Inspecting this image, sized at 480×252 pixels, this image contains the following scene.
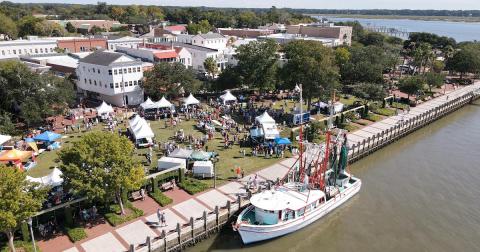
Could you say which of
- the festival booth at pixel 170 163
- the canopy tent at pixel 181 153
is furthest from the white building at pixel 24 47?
the festival booth at pixel 170 163

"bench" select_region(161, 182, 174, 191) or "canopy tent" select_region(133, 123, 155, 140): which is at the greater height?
"canopy tent" select_region(133, 123, 155, 140)

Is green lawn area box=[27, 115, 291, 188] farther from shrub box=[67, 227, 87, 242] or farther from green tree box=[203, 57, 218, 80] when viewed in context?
green tree box=[203, 57, 218, 80]

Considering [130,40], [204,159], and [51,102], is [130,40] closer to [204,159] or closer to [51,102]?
[51,102]

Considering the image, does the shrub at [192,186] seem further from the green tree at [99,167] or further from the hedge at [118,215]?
the green tree at [99,167]

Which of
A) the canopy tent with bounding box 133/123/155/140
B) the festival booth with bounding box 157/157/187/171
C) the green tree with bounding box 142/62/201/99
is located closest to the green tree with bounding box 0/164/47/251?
the festival booth with bounding box 157/157/187/171

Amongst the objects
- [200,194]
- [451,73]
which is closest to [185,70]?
[200,194]

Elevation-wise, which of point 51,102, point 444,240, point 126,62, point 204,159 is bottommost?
point 444,240

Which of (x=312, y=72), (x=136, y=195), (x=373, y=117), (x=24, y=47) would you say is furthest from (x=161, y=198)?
(x=24, y=47)

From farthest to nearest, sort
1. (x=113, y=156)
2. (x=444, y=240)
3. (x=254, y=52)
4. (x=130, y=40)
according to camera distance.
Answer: (x=130, y=40) < (x=254, y=52) < (x=444, y=240) < (x=113, y=156)
